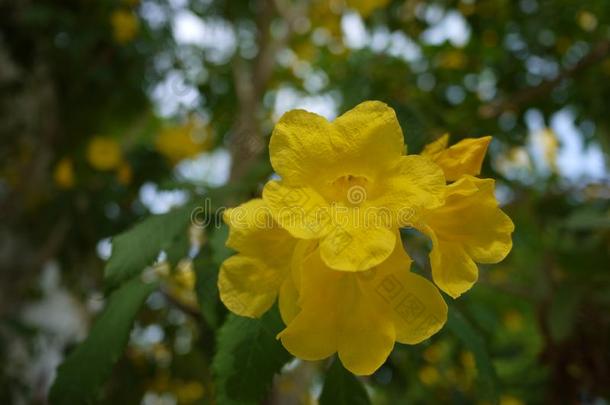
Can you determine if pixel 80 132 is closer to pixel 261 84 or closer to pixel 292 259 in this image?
pixel 261 84

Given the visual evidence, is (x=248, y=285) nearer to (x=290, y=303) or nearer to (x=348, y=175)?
(x=290, y=303)

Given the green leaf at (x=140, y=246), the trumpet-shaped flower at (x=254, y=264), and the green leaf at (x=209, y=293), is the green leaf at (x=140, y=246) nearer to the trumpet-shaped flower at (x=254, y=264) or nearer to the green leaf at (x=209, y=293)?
the green leaf at (x=209, y=293)

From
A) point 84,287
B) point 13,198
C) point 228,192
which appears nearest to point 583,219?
point 228,192

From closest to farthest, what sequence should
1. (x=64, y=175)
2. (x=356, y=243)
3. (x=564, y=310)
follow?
(x=356, y=243) < (x=564, y=310) < (x=64, y=175)

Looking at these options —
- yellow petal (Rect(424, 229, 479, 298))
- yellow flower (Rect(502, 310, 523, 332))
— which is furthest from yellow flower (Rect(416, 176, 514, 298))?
yellow flower (Rect(502, 310, 523, 332))

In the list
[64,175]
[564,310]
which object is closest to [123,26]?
[64,175]

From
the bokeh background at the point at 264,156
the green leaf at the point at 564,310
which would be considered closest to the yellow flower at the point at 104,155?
the bokeh background at the point at 264,156

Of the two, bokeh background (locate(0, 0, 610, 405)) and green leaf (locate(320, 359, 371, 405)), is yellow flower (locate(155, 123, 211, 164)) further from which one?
green leaf (locate(320, 359, 371, 405))
